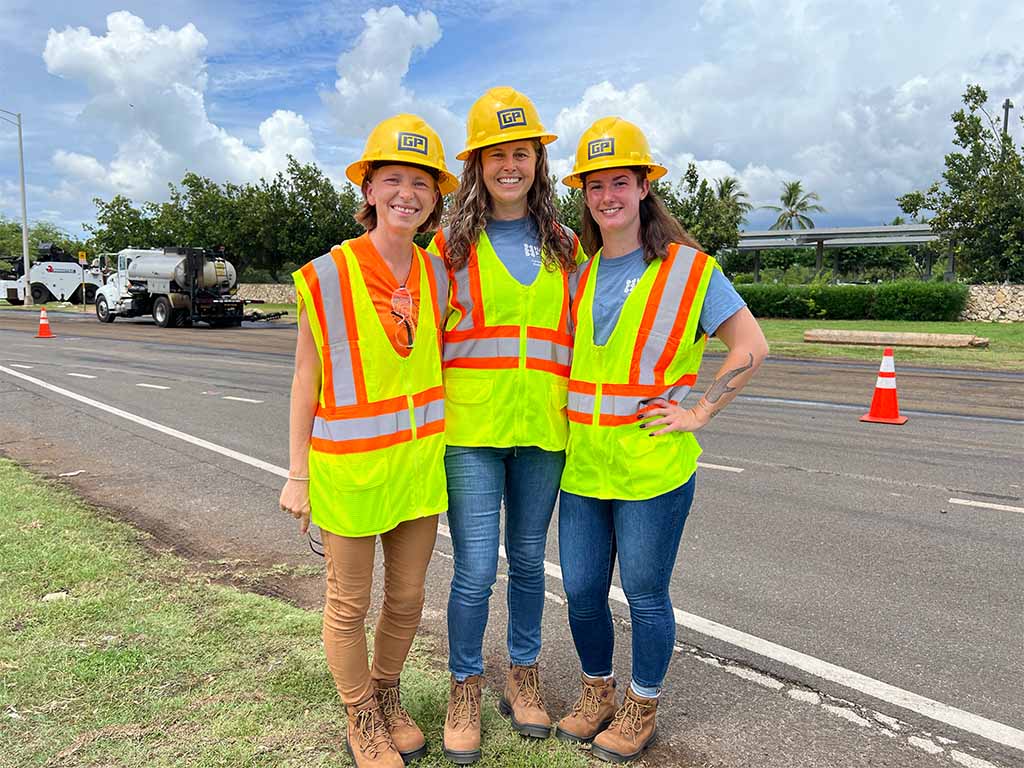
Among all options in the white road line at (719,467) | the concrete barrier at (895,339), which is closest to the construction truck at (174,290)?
the concrete barrier at (895,339)

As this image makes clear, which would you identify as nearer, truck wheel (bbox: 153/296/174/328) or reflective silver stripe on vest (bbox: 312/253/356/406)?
reflective silver stripe on vest (bbox: 312/253/356/406)

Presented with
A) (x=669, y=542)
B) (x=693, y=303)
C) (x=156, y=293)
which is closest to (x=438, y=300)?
(x=693, y=303)

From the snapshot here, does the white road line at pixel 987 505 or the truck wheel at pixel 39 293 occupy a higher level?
the truck wheel at pixel 39 293

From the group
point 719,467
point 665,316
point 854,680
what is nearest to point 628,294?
point 665,316

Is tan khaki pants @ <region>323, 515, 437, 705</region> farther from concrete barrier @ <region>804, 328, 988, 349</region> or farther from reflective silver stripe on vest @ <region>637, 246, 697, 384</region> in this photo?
concrete barrier @ <region>804, 328, 988, 349</region>

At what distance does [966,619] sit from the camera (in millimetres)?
3945

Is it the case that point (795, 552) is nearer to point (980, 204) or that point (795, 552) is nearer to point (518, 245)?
point (518, 245)

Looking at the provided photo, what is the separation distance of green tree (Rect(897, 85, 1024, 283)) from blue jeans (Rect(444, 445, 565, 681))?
102 feet

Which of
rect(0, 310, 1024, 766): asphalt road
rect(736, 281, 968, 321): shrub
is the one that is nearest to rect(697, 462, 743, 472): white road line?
rect(0, 310, 1024, 766): asphalt road

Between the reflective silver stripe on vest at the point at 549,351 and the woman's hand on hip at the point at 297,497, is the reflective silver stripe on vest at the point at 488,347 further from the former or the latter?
the woman's hand on hip at the point at 297,497

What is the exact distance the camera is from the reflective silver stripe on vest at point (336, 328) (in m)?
2.50

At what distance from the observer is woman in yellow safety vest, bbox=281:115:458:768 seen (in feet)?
8.33

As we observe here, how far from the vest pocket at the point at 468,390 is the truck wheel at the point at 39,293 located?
44818mm

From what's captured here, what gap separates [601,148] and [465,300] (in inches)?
26.6
